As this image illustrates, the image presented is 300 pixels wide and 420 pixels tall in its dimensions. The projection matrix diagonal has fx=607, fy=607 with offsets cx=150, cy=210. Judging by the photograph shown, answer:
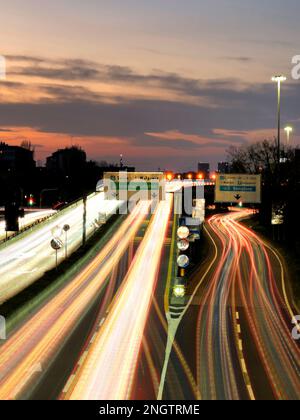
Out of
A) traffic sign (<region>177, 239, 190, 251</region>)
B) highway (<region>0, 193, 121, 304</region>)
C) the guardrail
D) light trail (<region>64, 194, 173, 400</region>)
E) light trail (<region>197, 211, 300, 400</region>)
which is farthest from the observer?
the guardrail

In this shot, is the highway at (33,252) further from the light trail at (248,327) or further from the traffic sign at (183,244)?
the light trail at (248,327)

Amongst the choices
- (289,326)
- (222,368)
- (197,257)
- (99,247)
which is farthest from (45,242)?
(222,368)

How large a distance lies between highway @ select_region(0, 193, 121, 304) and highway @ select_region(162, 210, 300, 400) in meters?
12.6

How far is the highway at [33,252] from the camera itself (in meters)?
44.8

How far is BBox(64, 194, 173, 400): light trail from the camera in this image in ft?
66.7

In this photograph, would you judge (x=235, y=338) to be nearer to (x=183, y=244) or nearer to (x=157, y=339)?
(x=157, y=339)

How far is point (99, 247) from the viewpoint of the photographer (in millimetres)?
61000

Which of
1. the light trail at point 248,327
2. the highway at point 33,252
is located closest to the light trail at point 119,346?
the light trail at point 248,327

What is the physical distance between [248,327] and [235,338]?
2884 millimetres

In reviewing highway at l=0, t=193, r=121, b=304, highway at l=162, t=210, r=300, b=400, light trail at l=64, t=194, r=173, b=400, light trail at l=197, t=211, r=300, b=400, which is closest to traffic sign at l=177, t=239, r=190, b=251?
highway at l=162, t=210, r=300, b=400

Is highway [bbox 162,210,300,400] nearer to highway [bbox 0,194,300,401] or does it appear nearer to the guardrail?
highway [bbox 0,194,300,401]

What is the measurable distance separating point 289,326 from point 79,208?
67.8 meters

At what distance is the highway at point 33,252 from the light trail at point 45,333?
3935 mm
